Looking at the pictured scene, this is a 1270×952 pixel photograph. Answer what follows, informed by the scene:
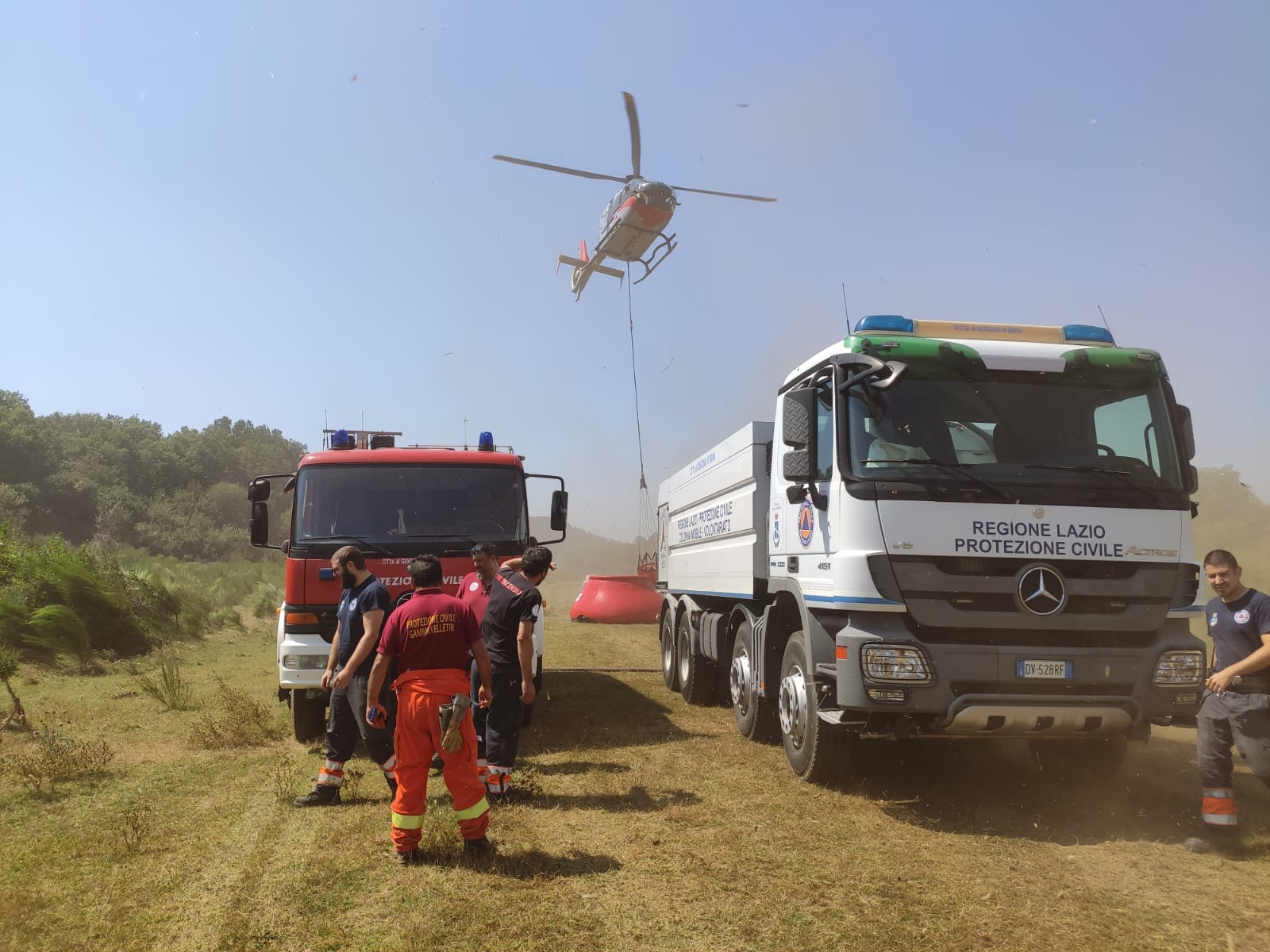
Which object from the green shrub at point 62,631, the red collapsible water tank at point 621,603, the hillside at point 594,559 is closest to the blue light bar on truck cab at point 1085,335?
the green shrub at point 62,631

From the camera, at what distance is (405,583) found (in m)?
8.29

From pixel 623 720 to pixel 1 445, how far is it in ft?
172

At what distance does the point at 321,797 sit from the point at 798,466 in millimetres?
4144

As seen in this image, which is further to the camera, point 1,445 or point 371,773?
point 1,445

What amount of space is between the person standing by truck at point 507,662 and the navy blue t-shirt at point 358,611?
769mm

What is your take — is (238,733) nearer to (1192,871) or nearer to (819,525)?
(819,525)

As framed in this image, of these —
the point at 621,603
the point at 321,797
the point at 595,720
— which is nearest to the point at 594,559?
the point at 621,603

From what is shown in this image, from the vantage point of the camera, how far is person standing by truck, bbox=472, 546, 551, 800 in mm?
6383

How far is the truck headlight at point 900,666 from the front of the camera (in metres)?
5.56

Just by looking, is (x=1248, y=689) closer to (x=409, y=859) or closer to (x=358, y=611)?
(x=409, y=859)

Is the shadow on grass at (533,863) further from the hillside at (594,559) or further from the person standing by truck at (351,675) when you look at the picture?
the hillside at (594,559)

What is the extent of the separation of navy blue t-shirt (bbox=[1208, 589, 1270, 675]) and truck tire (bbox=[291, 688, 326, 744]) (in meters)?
7.28

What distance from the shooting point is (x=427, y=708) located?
200 inches

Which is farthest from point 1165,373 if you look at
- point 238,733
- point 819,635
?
point 238,733
